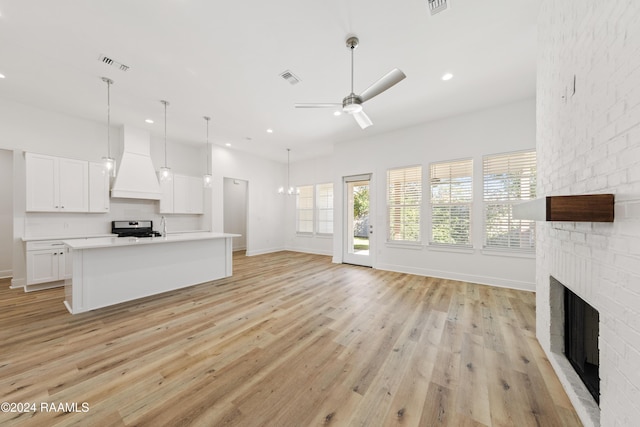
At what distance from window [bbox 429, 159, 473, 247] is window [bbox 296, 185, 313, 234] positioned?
415 centimetres

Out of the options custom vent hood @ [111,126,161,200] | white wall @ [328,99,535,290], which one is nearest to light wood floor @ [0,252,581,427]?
white wall @ [328,99,535,290]

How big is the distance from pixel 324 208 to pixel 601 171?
6603 mm

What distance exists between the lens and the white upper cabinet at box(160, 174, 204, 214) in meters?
5.87

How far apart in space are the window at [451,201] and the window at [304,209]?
415 cm

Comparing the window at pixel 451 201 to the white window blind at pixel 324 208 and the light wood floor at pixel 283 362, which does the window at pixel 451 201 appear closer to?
the light wood floor at pixel 283 362

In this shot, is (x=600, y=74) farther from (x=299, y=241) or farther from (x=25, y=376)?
(x=299, y=241)

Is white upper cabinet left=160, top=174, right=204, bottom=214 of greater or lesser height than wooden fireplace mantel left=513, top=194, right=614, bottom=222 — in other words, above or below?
above

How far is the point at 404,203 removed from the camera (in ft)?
17.3

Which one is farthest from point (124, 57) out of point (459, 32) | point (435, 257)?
point (435, 257)

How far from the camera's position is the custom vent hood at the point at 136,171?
5.07 meters

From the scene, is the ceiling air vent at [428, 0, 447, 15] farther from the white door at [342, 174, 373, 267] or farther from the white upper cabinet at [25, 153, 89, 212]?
the white upper cabinet at [25, 153, 89, 212]

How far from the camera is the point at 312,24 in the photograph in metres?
2.40

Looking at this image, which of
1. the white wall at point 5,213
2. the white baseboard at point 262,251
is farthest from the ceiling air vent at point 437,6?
the white wall at point 5,213

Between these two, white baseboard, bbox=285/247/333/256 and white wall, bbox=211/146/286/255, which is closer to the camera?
white wall, bbox=211/146/286/255
